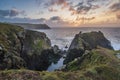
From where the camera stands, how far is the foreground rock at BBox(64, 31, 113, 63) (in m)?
49.2

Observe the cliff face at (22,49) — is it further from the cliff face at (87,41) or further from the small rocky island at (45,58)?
the cliff face at (87,41)

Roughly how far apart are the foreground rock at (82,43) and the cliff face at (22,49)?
19.2ft

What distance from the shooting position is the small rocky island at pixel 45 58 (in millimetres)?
12808

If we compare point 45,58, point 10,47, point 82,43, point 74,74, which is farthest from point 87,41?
point 74,74

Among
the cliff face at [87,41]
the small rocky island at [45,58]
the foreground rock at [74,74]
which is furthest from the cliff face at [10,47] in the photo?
the foreground rock at [74,74]

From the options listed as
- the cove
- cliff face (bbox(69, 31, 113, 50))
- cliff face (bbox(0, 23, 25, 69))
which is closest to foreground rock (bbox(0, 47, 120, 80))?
cliff face (bbox(0, 23, 25, 69))

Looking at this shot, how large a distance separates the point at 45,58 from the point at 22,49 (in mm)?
7827

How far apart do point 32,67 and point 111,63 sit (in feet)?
101

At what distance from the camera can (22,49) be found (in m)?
44.8

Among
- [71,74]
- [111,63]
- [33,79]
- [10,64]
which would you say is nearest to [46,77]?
[33,79]

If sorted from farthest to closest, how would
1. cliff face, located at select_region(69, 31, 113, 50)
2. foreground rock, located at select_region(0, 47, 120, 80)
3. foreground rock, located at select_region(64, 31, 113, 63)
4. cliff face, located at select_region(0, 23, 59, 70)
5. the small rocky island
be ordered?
cliff face, located at select_region(69, 31, 113, 50) < foreground rock, located at select_region(64, 31, 113, 63) < cliff face, located at select_region(0, 23, 59, 70) < the small rocky island < foreground rock, located at select_region(0, 47, 120, 80)

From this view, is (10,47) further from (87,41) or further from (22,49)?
(87,41)

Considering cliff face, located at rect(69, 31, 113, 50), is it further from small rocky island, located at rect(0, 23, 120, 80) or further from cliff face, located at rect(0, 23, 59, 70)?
cliff face, located at rect(0, 23, 59, 70)

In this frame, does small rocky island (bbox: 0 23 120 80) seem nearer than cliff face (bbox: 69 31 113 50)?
Yes
